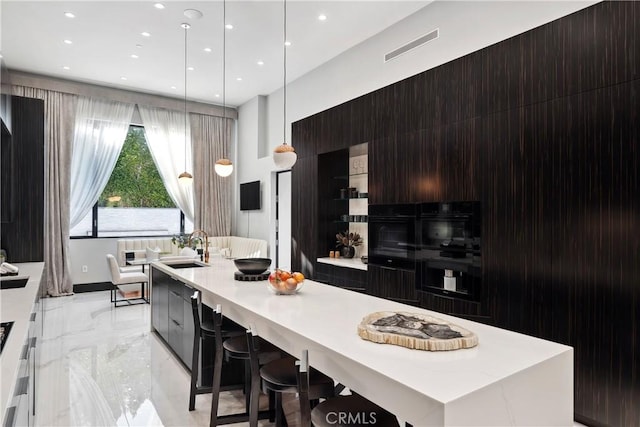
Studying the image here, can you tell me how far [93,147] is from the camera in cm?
725

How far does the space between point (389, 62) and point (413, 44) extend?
0.43 meters

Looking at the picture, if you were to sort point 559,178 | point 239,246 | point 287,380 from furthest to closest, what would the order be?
point 239,246 → point 559,178 → point 287,380

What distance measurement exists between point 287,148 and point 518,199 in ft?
6.11

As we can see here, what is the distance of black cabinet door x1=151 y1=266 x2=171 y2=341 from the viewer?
13.4ft

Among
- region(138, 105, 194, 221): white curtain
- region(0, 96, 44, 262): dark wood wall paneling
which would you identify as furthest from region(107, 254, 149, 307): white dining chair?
region(138, 105, 194, 221): white curtain

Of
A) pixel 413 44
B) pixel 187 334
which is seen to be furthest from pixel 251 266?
pixel 413 44

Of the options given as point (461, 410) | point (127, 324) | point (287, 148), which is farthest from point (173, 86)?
point (461, 410)

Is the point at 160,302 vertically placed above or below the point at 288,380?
below

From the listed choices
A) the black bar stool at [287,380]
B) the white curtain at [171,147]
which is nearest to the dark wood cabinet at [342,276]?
the black bar stool at [287,380]

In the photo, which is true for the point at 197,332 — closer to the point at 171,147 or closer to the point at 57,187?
the point at 57,187

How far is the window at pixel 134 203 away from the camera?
756 cm

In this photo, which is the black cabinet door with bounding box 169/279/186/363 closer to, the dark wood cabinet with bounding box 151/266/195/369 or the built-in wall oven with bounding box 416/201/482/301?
the dark wood cabinet with bounding box 151/266/195/369

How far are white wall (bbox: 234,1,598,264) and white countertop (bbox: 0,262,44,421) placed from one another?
12.6ft

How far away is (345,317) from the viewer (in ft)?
6.53
